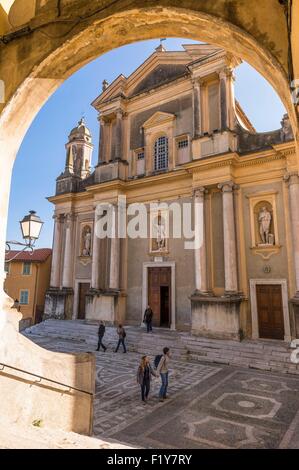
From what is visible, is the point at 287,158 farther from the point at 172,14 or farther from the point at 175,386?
the point at 172,14

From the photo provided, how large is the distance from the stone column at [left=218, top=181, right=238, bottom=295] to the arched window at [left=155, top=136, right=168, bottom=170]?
16.9 ft

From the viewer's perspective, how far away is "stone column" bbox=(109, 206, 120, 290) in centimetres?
1869

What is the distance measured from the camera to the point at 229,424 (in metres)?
6.91

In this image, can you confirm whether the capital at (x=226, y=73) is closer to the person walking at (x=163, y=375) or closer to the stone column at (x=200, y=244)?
the stone column at (x=200, y=244)

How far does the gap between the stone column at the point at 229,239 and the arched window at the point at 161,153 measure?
515 centimetres

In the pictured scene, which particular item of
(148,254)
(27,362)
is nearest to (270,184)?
(148,254)

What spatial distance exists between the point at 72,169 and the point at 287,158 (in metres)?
16.6

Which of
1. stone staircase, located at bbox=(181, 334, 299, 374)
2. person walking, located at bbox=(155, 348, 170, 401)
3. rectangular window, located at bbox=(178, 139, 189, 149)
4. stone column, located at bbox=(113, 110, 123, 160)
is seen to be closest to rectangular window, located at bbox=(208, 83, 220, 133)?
rectangular window, located at bbox=(178, 139, 189, 149)

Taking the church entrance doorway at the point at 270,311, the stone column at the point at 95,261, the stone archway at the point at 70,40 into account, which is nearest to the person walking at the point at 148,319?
the stone column at the point at 95,261

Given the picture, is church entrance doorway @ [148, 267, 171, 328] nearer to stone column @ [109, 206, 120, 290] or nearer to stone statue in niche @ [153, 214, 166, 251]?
stone statue in niche @ [153, 214, 166, 251]

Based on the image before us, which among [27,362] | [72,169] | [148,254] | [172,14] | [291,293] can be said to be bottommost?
[27,362]

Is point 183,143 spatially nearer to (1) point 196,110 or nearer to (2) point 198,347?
(1) point 196,110

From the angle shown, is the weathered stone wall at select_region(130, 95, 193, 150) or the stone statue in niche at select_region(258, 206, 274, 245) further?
the weathered stone wall at select_region(130, 95, 193, 150)

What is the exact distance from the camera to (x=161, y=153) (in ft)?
63.8
